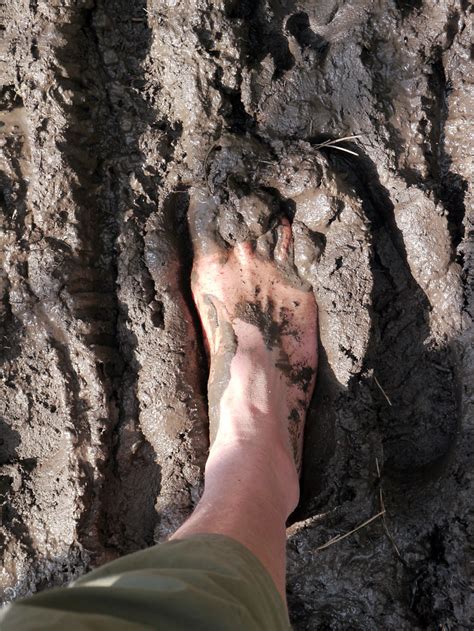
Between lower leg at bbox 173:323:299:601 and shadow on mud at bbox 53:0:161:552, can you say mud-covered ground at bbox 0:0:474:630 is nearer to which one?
shadow on mud at bbox 53:0:161:552

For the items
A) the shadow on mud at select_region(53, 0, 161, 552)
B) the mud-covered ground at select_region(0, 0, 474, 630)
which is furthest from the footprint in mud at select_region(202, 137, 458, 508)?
the shadow on mud at select_region(53, 0, 161, 552)

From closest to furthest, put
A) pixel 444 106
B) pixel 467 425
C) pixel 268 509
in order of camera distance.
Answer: pixel 268 509
pixel 467 425
pixel 444 106

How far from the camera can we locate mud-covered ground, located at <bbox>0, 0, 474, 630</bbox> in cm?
190

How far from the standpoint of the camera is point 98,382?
6.37 ft

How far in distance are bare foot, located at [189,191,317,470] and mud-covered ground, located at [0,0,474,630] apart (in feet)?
0.21

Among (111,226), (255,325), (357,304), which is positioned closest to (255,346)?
(255,325)

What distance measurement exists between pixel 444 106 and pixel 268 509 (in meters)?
1.37

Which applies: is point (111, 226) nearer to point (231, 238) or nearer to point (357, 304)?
point (231, 238)

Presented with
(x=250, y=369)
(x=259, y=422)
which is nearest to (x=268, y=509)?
(x=259, y=422)

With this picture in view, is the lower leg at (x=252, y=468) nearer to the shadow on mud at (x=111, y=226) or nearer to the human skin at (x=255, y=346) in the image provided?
the human skin at (x=255, y=346)

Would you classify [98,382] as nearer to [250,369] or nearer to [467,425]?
[250,369]

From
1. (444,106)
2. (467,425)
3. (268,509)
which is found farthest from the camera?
(444,106)

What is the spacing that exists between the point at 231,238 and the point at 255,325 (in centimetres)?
30

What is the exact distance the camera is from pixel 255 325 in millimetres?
2062
